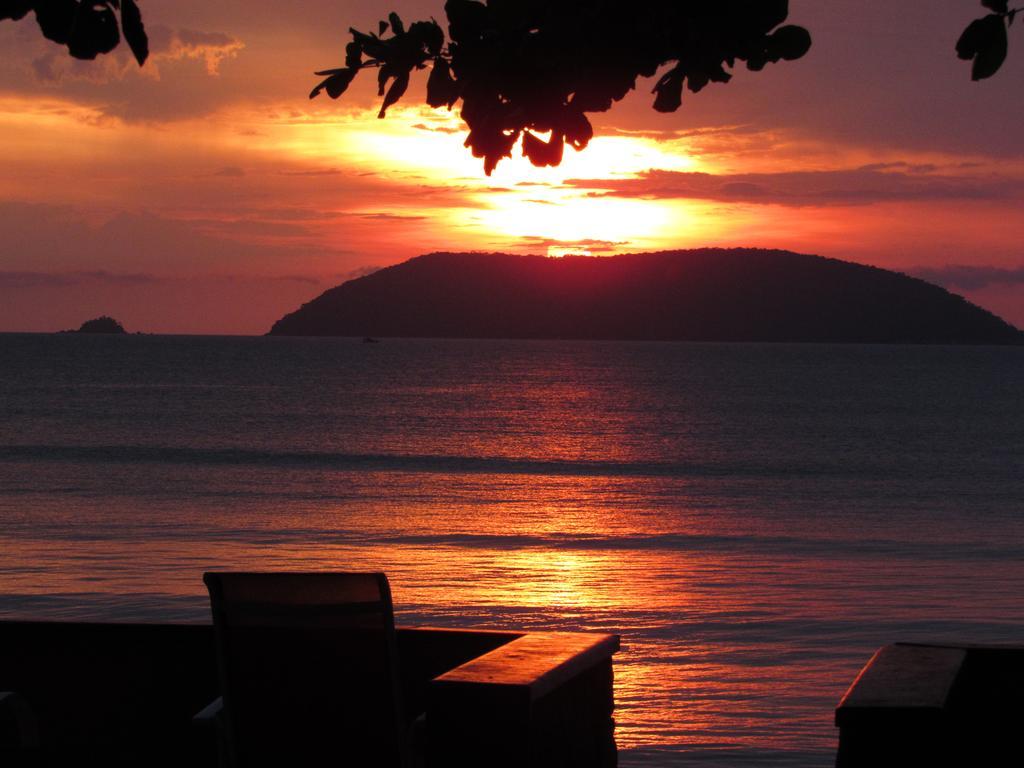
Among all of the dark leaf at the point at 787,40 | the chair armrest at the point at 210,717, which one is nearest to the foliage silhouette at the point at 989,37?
the dark leaf at the point at 787,40

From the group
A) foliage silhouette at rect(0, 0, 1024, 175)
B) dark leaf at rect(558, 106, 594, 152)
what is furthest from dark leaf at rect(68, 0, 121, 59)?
dark leaf at rect(558, 106, 594, 152)

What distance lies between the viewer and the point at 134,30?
6.52 ft

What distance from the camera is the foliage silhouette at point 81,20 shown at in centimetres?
192

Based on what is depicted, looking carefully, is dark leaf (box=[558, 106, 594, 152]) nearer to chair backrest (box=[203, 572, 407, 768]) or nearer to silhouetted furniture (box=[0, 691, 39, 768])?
chair backrest (box=[203, 572, 407, 768])

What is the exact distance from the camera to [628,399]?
2756 inches

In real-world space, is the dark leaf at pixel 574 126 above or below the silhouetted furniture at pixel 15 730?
above

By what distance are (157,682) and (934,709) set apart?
232 centimetres

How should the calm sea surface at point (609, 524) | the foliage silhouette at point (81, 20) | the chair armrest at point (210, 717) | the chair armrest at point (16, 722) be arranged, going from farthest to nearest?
the calm sea surface at point (609, 524) < the chair armrest at point (16, 722) < the chair armrest at point (210, 717) < the foliage silhouette at point (81, 20)

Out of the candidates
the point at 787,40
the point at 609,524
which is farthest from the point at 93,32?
the point at 609,524

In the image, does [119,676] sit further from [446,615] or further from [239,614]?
[446,615]

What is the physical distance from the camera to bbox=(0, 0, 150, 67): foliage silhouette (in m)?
1.92

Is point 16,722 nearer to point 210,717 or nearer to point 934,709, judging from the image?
point 210,717

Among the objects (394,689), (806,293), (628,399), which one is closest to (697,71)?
(394,689)

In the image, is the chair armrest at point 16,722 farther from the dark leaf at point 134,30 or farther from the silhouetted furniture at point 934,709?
the silhouetted furniture at point 934,709
